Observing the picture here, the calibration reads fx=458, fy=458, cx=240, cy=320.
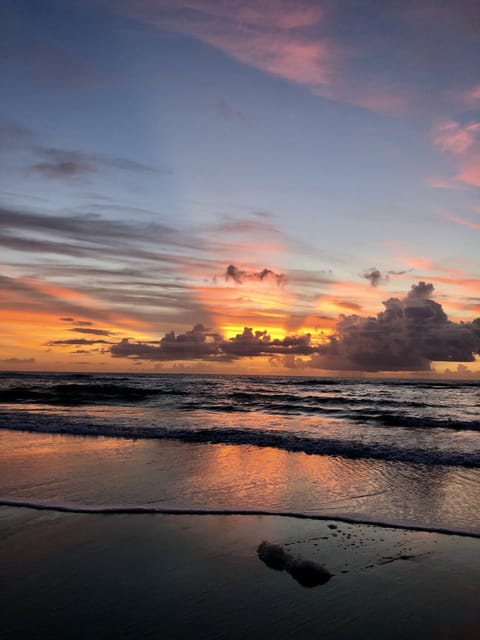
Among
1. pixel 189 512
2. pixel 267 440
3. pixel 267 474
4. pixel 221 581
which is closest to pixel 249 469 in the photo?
pixel 267 474

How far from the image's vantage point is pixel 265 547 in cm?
570

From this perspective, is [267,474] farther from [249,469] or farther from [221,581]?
[221,581]

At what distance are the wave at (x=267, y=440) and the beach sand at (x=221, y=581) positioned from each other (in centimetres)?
698

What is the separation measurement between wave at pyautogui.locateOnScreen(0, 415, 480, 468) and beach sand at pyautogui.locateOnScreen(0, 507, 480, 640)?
6.98m

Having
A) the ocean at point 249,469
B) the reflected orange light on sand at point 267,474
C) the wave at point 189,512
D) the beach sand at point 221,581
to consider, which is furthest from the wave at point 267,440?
the beach sand at point 221,581

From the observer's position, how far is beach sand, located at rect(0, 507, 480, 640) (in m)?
3.98

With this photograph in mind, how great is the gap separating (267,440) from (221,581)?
11.0 metres

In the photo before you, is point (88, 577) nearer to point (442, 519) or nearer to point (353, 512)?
point (353, 512)

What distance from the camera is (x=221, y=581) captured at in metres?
4.87

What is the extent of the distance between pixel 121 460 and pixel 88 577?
6.73 metres

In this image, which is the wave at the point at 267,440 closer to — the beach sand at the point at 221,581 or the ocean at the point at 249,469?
the ocean at the point at 249,469

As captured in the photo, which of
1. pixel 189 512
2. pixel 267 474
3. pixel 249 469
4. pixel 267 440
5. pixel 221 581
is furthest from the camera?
pixel 267 440

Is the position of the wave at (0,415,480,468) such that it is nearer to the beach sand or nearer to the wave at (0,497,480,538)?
the wave at (0,497,480,538)

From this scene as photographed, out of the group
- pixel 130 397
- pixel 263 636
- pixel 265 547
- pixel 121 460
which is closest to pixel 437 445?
pixel 121 460
